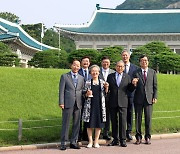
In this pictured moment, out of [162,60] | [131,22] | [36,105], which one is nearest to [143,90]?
[36,105]

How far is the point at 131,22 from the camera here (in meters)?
35.2

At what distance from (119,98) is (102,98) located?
34cm

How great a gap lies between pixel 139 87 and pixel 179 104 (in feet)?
15.2

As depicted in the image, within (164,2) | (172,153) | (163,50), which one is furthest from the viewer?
(164,2)

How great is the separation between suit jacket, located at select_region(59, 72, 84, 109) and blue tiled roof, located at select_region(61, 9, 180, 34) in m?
24.8

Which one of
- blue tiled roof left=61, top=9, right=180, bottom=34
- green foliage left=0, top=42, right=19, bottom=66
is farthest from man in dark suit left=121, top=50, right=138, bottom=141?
blue tiled roof left=61, top=9, right=180, bottom=34

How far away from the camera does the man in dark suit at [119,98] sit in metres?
6.99

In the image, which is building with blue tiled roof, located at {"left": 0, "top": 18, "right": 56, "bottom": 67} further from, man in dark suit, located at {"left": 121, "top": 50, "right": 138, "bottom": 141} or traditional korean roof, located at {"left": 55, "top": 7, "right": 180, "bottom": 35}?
man in dark suit, located at {"left": 121, "top": 50, "right": 138, "bottom": 141}

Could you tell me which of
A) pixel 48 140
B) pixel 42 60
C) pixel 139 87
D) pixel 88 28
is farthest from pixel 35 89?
pixel 88 28

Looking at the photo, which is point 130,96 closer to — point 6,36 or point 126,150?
point 126,150

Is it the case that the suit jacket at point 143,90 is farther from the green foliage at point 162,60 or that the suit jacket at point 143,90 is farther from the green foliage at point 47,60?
the green foliage at point 162,60

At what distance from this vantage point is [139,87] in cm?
723

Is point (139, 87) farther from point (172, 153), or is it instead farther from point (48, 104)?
point (48, 104)

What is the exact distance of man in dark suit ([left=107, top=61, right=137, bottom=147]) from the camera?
6.99 metres
